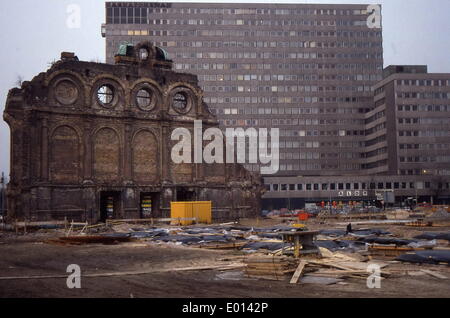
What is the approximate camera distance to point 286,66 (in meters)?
130

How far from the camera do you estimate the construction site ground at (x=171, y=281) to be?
13656mm

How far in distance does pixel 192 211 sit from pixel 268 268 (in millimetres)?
32675

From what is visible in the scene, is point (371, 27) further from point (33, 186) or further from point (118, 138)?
point (33, 186)

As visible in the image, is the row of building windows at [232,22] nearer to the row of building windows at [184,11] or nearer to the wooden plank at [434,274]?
the row of building windows at [184,11]

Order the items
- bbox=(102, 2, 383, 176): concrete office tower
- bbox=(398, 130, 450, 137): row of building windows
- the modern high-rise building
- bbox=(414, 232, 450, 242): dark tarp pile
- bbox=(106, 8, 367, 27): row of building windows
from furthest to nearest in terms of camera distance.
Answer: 1. bbox=(106, 8, 367, 27): row of building windows
2. bbox=(102, 2, 383, 176): concrete office tower
3. the modern high-rise building
4. bbox=(398, 130, 450, 137): row of building windows
5. bbox=(414, 232, 450, 242): dark tarp pile

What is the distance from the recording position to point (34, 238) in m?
36.5

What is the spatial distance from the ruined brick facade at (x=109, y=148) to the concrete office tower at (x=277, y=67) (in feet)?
221

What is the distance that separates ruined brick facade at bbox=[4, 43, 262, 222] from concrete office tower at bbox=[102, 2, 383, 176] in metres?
67.5

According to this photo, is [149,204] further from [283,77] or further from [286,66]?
[286,66]

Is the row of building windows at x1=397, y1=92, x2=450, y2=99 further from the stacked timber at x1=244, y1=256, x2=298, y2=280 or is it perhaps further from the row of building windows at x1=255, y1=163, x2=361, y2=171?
the stacked timber at x1=244, y1=256, x2=298, y2=280

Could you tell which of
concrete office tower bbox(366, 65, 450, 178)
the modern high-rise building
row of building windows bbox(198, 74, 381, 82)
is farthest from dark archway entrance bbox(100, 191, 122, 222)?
row of building windows bbox(198, 74, 381, 82)

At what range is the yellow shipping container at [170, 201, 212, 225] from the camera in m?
48.2
